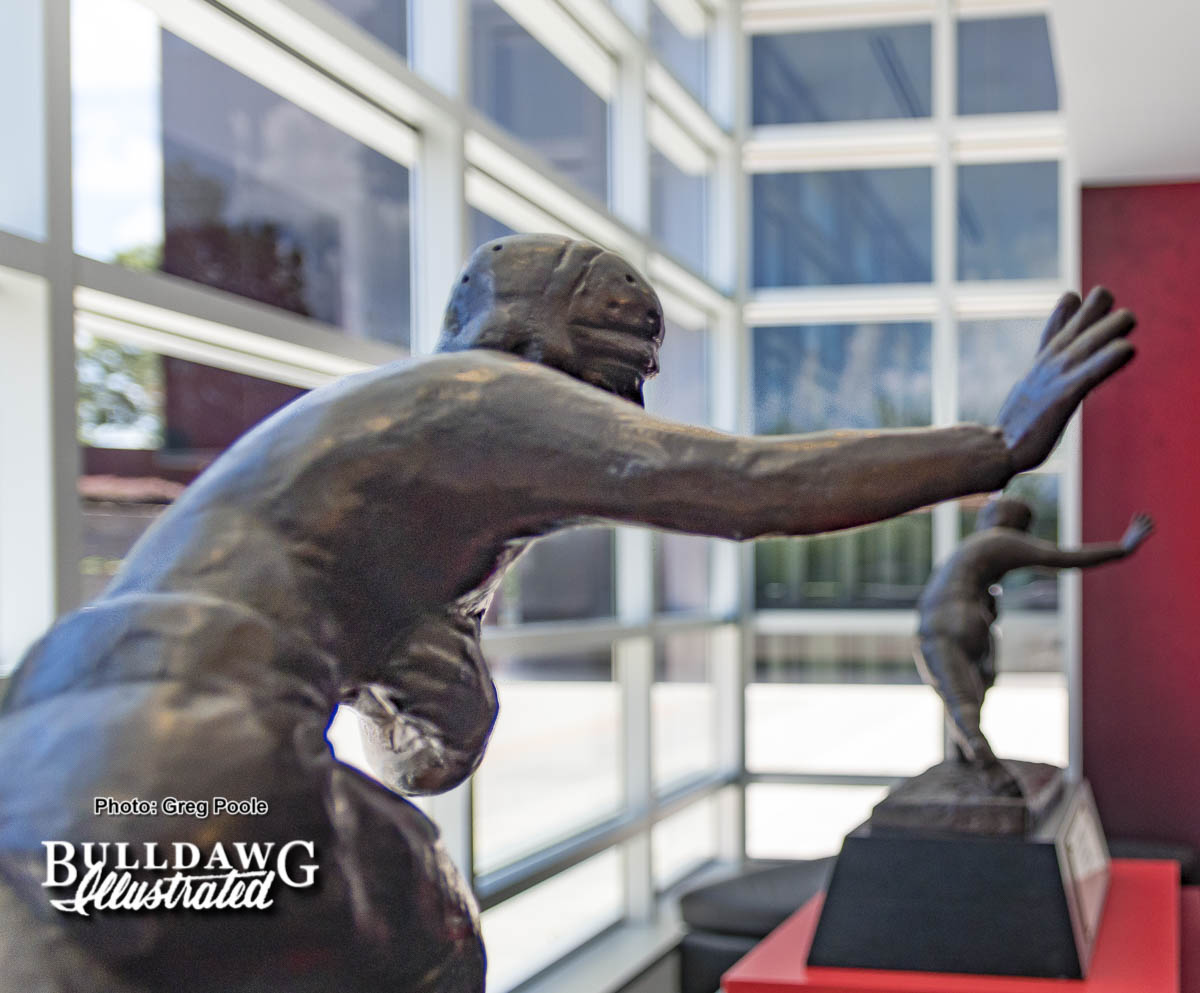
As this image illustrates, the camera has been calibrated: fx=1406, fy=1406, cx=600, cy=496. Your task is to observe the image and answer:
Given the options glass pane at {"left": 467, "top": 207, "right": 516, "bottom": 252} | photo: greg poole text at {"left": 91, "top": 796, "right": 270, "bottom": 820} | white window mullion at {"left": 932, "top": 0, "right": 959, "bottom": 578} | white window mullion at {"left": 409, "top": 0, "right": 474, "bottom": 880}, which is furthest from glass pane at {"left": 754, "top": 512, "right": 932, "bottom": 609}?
photo: greg poole text at {"left": 91, "top": 796, "right": 270, "bottom": 820}

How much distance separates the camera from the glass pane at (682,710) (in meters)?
7.16

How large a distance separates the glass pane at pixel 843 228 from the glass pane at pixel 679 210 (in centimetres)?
39

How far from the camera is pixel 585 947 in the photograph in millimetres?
6121

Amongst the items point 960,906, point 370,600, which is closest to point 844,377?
point 960,906

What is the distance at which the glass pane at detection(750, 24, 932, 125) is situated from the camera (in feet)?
26.3

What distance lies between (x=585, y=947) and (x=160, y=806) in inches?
218

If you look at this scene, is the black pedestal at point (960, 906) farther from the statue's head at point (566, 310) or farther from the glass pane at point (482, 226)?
the statue's head at point (566, 310)

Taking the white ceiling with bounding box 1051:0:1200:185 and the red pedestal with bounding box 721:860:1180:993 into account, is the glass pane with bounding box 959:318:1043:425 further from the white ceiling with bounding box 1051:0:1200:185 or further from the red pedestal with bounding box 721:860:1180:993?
the red pedestal with bounding box 721:860:1180:993

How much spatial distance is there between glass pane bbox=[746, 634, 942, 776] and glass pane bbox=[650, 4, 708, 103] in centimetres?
320

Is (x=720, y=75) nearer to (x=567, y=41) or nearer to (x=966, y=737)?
(x=567, y=41)

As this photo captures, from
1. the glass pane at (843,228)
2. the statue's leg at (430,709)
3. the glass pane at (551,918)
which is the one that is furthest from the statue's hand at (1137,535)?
the statue's leg at (430,709)

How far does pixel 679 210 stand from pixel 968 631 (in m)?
4.15

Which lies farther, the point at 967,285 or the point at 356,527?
the point at 967,285

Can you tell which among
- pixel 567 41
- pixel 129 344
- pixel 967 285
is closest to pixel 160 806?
pixel 129 344
